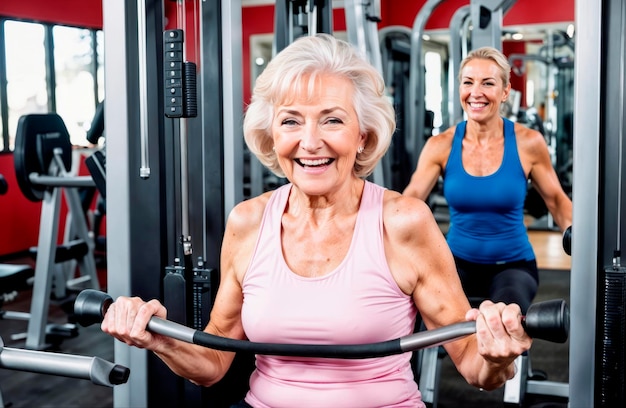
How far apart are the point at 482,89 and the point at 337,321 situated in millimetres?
1322

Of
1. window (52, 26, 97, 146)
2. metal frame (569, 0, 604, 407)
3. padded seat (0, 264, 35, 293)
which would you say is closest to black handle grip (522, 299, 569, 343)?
metal frame (569, 0, 604, 407)

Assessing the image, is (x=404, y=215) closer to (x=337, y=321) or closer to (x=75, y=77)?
(x=337, y=321)

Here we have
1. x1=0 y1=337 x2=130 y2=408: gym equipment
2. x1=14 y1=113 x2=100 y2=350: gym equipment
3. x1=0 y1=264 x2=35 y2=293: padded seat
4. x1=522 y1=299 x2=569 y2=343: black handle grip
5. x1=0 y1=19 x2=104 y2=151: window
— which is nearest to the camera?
x1=522 y1=299 x2=569 y2=343: black handle grip

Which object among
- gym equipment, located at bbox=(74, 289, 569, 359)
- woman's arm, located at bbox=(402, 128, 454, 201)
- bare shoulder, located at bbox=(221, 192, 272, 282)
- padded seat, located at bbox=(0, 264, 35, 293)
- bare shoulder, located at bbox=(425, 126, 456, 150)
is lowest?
padded seat, located at bbox=(0, 264, 35, 293)

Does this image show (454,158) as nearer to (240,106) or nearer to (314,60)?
(240,106)

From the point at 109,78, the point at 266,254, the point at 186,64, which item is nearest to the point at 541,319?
the point at 266,254

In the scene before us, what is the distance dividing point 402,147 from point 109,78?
13.2 feet

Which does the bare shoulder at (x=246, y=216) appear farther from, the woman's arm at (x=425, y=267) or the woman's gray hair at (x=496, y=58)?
the woman's gray hair at (x=496, y=58)

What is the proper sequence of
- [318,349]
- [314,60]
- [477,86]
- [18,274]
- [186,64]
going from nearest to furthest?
[318,349], [314,60], [186,64], [477,86], [18,274]

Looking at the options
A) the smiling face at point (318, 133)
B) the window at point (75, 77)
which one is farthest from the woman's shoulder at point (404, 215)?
the window at point (75, 77)

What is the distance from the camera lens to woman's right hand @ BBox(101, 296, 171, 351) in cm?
126

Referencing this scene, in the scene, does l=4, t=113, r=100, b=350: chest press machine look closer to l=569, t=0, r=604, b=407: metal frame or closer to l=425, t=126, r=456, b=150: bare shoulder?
l=425, t=126, r=456, b=150: bare shoulder

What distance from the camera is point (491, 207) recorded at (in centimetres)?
244

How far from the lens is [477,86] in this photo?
94.6 inches
